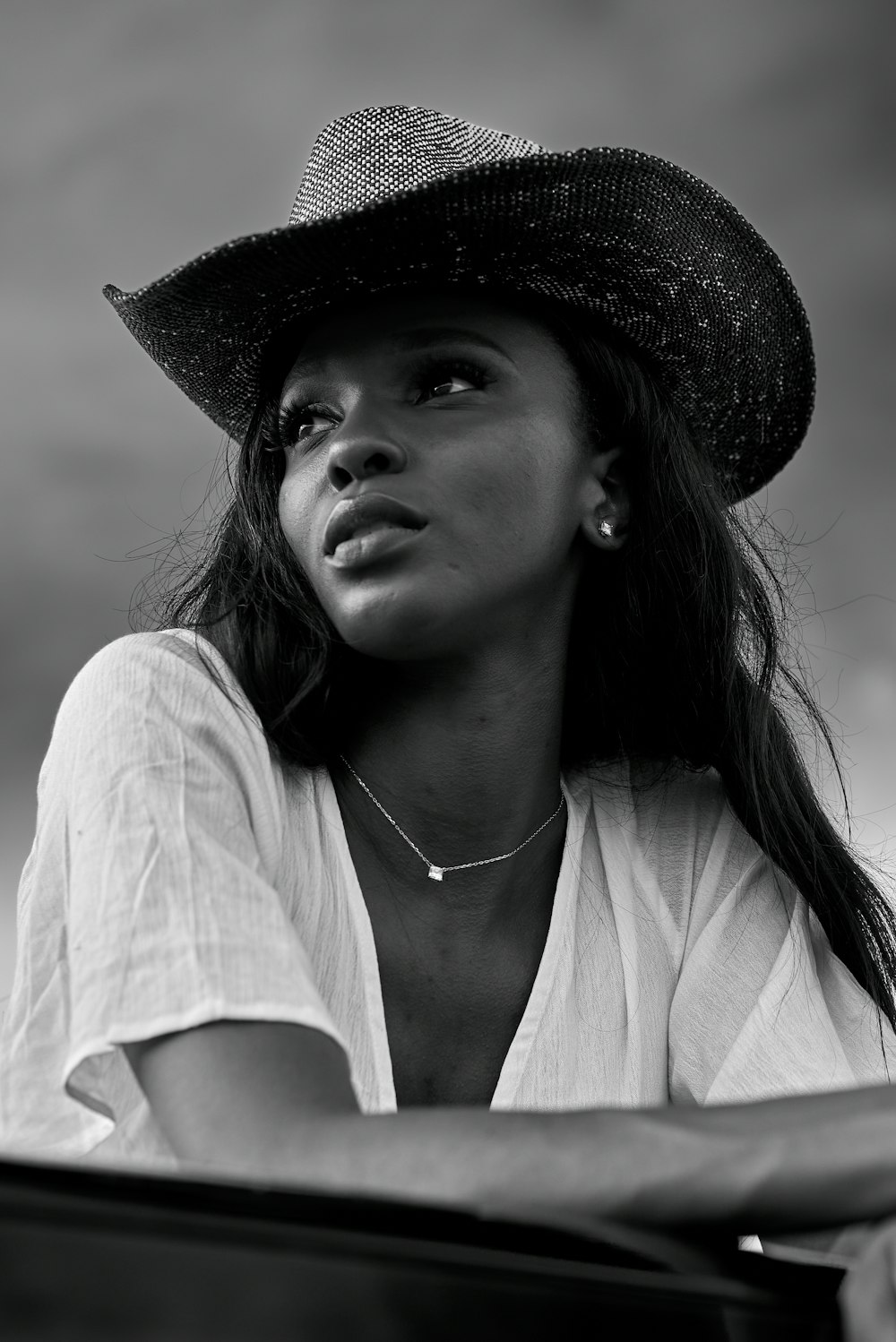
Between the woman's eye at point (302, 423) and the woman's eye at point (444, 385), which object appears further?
the woman's eye at point (302, 423)

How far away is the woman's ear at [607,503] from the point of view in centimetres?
227

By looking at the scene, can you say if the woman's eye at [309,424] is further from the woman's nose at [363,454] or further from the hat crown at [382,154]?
the hat crown at [382,154]

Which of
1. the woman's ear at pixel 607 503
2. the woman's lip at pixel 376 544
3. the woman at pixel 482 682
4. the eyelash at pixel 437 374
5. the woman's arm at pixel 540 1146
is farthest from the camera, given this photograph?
the woman's ear at pixel 607 503

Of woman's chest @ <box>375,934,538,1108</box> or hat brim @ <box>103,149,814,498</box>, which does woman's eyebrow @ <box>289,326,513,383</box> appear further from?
woman's chest @ <box>375,934,538,1108</box>

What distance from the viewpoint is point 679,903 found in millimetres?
2373

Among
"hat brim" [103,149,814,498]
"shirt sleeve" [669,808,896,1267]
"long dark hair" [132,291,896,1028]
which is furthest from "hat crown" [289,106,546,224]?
"shirt sleeve" [669,808,896,1267]

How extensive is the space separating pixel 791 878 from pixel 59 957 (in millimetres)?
1193

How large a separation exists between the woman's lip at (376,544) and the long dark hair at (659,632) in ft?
0.78

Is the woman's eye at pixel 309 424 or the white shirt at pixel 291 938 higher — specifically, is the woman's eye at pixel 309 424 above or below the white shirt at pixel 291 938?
above

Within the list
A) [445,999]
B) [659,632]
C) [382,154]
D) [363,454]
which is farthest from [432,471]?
[445,999]

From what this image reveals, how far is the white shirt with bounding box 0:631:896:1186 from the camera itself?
137 centimetres

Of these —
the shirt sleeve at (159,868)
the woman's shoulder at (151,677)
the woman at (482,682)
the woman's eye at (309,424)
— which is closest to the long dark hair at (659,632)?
the woman at (482,682)

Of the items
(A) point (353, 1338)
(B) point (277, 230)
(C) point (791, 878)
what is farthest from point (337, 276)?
(A) point (353, 1338)

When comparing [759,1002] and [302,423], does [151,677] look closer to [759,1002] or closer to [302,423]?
[302,423]
